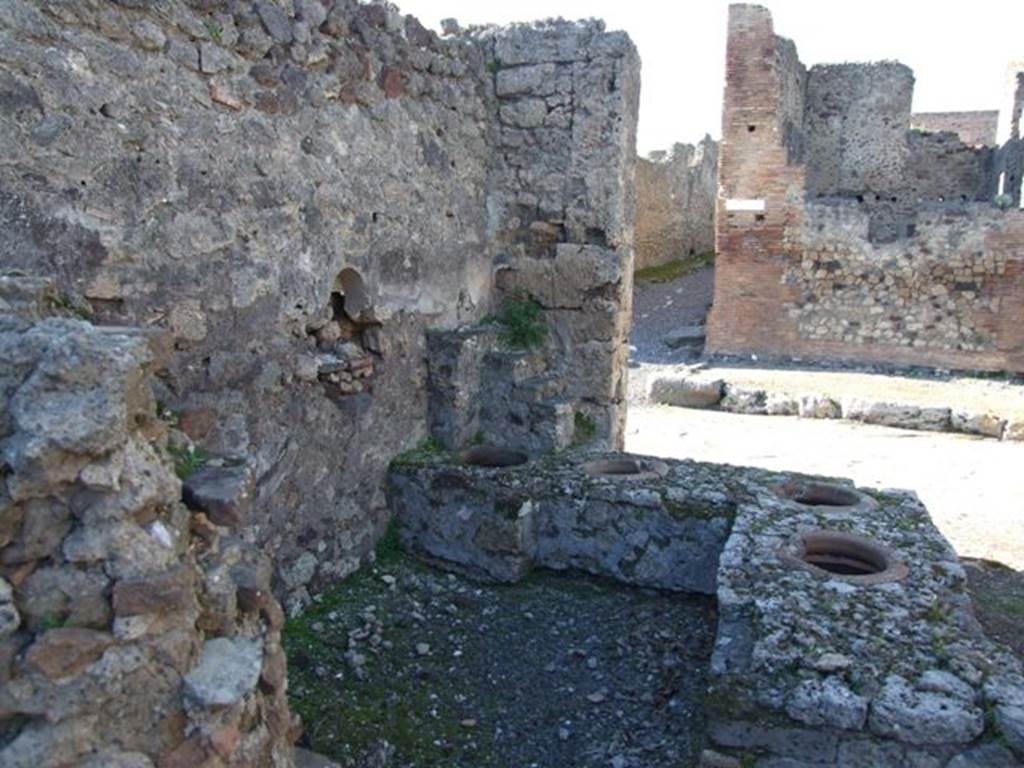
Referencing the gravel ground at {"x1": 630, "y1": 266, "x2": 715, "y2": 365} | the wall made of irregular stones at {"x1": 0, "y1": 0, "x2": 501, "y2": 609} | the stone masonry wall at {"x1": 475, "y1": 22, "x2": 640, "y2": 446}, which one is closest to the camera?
the wall made of irregular stones at {"x1": 0, "y1": 0, "x2": 501, "y2": 609}

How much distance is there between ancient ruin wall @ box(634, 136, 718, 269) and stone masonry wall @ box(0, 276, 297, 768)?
16.7m

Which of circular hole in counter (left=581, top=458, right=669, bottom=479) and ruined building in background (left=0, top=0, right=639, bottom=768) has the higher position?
ruined building in background (left=0, top=0, right=639, bottom=768)

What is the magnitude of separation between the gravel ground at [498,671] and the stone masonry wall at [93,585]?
1215 millimetres

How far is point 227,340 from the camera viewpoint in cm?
340

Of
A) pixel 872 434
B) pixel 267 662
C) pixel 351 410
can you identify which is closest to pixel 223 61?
pixel 351 410

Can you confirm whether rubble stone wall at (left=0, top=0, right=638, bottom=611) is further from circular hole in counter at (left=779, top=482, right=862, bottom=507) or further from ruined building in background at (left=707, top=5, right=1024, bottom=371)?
ruined building in background at (left=707, top=5, right=1024, bottom=371)

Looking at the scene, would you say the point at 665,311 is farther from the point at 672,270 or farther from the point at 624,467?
the point at 624,467

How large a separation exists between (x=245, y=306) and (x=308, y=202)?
0.60m

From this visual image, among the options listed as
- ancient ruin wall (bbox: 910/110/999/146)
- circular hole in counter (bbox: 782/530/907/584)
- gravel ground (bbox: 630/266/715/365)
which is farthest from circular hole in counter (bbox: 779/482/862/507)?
ancient ruin wall (bbox: 910/110/999/146)

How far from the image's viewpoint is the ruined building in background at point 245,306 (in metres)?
1.82

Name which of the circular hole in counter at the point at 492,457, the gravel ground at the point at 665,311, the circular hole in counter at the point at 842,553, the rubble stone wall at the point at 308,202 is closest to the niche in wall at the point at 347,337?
the rubble stone wall at the point at 308,202

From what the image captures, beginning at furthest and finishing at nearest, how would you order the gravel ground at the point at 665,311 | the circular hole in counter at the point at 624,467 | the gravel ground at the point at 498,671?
1. the gravel ground at the point at 665,311
2. the circular hole in counter at the point at 624,467
3. the gravel ground at the point at 498,671

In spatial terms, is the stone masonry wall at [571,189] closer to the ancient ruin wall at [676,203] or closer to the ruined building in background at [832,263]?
the ruined building in background at [832,263]

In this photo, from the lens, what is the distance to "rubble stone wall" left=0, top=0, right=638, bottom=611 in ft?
9.02
